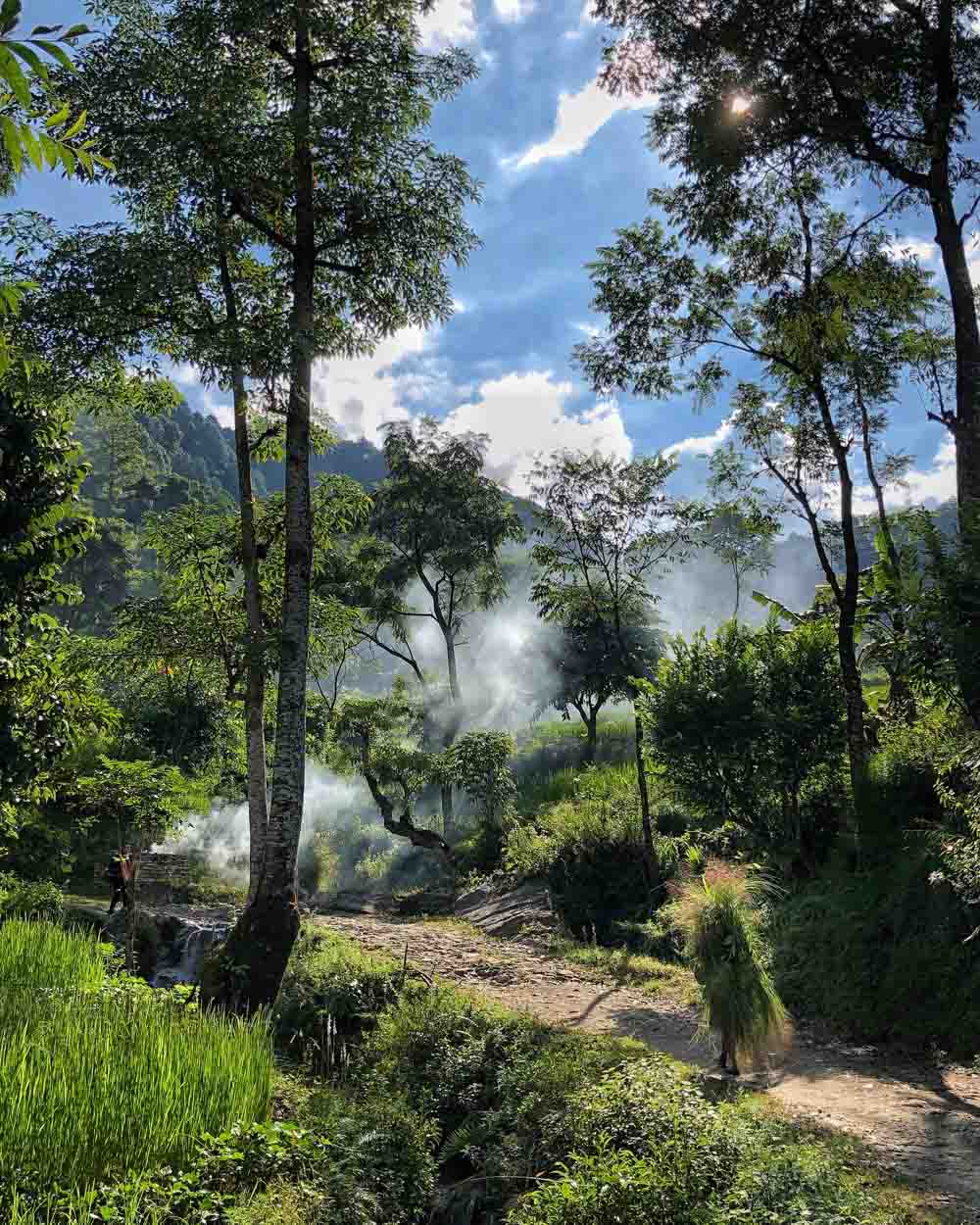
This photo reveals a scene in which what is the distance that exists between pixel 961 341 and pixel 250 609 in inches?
378

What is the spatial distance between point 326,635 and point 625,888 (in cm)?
874

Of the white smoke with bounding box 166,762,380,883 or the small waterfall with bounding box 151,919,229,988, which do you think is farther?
the white smoke with bounding box 166,762,380,883

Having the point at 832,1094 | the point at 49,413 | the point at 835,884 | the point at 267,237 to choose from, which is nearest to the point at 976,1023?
the point at 832,1094

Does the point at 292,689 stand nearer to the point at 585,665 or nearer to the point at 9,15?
the point at 9,15

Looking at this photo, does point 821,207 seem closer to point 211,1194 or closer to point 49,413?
point 49,413

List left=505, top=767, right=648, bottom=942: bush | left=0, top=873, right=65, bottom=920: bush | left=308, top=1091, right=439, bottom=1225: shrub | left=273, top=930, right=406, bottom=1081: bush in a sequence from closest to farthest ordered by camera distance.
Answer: left=308, top=1091, right=439, bottom=1225: shrub < left=273, top=930, right=406, bottom=1081: bush < left=0, top=873, right=65, bottom=920: bush < left=505, top=767, right=648, bottom=942: bush

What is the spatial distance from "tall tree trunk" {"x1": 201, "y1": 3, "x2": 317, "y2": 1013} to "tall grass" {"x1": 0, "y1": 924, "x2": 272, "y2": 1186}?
8.90 ft

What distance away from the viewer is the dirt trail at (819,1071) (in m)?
5.76

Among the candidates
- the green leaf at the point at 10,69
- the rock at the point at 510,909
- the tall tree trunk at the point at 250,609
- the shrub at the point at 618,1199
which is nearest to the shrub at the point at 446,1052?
the tall tree trunk at the point at 250,609

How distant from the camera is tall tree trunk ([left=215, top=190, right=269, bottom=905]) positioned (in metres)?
10.3

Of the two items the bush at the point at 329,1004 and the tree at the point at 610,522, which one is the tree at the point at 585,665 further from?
the bush at the point at 329,1004

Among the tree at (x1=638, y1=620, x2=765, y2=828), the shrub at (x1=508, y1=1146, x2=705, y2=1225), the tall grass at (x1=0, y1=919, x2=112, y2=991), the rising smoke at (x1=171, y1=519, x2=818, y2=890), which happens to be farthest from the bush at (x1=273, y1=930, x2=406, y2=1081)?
the rising smoke at (x1=171, y1=519, x2=818, y2=890)

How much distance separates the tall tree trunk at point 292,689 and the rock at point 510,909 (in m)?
8.06

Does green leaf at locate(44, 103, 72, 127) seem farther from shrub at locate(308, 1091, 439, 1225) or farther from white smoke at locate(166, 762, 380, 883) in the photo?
white smoke at locate(166, 762, 380, 883)
